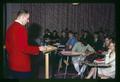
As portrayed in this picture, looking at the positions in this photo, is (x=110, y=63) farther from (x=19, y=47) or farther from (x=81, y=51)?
(x=19, y=47)

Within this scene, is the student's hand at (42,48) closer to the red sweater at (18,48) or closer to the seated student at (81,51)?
the red sweater at (18,48)

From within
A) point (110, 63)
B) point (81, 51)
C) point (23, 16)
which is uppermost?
point (23, 16)

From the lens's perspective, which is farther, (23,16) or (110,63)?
(110,63)

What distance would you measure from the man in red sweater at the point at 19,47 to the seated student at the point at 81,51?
0.71 metres

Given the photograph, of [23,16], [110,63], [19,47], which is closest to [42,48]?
[19,47]

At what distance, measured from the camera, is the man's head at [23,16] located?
572 inches

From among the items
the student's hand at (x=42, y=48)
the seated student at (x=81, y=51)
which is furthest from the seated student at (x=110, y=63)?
the student's hand at (x=42, y=48)

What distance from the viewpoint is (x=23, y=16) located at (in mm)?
14531

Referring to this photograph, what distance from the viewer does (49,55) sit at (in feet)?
47.9

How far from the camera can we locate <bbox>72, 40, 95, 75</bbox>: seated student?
14609mm

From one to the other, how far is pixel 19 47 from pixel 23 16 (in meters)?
0.68

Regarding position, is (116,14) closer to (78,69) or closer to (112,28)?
(112,28)

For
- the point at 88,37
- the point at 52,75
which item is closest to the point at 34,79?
the point at 52,75

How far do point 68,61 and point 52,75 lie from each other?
1.53ft
